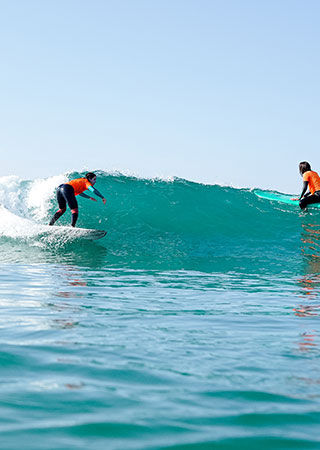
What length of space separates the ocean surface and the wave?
3.05 feet

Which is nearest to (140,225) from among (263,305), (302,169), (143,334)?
(302,169)

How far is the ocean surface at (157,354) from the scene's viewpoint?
2.00 m

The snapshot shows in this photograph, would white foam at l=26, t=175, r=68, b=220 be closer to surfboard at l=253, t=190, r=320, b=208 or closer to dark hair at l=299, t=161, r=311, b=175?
surfboard at l=253, t=190, r=320, b=208

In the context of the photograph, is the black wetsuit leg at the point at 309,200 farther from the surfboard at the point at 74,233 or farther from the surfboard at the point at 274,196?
the surfboard at the point at 74,233

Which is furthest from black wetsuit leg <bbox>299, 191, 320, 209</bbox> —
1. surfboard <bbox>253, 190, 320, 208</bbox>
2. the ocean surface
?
the ocean surface

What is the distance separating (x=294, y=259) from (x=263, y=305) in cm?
603

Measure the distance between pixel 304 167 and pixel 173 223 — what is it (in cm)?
459

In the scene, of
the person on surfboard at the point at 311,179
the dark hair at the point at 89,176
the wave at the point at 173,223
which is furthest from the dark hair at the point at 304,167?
the dark hair at the point at 89,176

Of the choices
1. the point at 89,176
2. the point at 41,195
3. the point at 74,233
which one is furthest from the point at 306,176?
the point at 41,195

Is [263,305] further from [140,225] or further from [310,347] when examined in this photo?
[140,225]

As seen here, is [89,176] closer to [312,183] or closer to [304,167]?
[304,167]

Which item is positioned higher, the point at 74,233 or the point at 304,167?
the point at 304,167

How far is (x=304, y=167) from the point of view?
1240 cm

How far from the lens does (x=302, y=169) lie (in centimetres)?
1243
